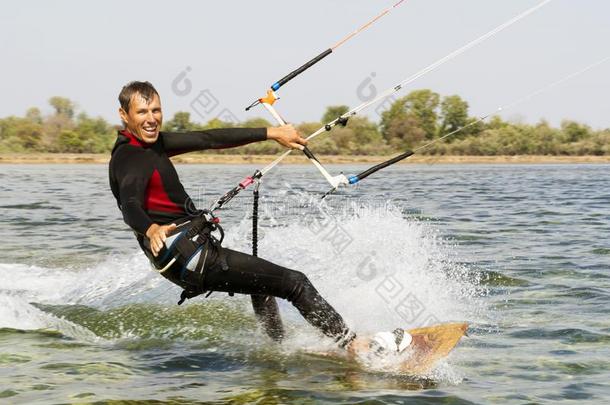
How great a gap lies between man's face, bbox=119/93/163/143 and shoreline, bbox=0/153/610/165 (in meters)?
51.6

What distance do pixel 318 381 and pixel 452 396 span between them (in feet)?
3.34

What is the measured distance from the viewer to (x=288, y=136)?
647 centimetres

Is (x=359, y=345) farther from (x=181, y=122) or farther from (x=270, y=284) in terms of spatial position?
(x=181, y=122)

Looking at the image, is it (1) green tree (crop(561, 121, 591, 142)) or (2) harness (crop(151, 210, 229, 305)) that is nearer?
(2) harness (crop(151, 210, 229, 305))

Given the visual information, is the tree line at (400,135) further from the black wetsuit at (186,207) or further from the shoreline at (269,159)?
the black wetsuit at (186,207)

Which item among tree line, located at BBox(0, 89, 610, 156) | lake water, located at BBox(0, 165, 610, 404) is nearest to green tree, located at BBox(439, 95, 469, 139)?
tree line, located at BBox(0, 89, 610, 156)

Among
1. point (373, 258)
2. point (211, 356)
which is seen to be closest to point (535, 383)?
point (211, 356)

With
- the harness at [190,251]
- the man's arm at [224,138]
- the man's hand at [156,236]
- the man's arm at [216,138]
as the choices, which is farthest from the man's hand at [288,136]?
the man's hand at [156,236]

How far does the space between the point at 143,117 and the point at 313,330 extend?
2.62 m

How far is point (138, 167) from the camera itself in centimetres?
604

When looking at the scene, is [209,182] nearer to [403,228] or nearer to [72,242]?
[72,242]

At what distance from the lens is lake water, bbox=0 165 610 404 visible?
627cm

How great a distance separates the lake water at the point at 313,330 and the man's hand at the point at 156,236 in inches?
42.6

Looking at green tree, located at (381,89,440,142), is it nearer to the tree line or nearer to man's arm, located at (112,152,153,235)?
the tree line
